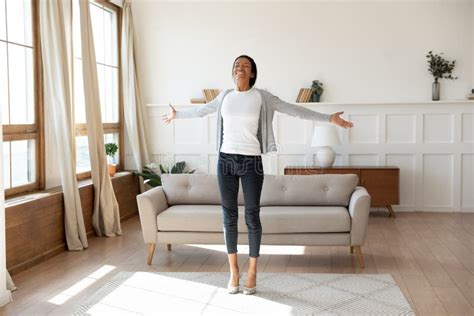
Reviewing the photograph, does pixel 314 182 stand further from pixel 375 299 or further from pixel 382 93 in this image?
pixel 382 93

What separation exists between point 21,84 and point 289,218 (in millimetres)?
2583

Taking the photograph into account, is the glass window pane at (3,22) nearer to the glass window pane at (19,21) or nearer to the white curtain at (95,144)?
the glass window pane at (19,21)

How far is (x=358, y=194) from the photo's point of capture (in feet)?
16.5

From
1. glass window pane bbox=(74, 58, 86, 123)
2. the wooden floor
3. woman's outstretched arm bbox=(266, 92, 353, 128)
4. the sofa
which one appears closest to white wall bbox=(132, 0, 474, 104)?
glass window pane bbox=(74, 58, 86, 123)

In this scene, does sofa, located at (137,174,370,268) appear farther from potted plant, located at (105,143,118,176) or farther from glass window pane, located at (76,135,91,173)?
potted plant, located at (105,143,118,176)

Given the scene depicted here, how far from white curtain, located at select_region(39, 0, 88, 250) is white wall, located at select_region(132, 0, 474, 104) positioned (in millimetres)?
2547

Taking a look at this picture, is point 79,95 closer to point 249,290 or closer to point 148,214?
point 148,214

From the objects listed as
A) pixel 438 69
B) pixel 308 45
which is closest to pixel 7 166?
pixel 308 45

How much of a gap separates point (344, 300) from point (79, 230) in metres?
2.77

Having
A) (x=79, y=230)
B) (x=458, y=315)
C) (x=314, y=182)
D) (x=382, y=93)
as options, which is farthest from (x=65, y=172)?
(x=382, y=93)

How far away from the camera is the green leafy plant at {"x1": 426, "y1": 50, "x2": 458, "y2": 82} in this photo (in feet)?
25.2

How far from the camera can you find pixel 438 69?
768 cm

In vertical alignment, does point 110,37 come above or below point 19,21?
above

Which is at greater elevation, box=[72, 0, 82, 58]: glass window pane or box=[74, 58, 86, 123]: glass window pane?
box=[72, 0, 82, 58]: glass window pane
